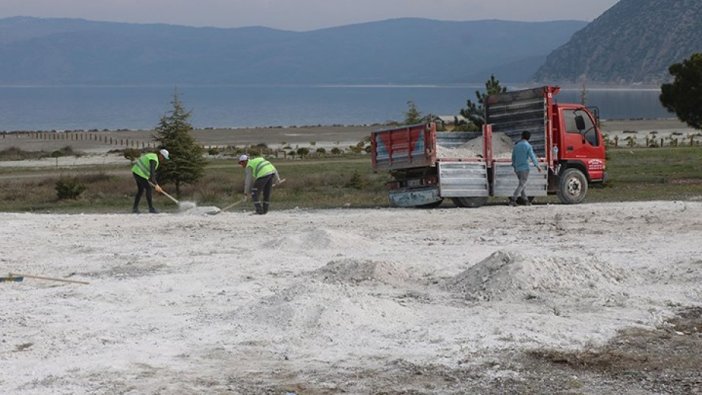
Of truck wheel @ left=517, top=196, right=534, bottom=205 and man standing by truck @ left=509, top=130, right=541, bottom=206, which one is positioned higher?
man standing by truck @ left=509, top=130, right=541, bottom=206

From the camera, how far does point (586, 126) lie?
89.5 feet

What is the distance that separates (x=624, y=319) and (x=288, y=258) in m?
6.33

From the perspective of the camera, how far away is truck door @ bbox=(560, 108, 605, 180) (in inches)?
1056

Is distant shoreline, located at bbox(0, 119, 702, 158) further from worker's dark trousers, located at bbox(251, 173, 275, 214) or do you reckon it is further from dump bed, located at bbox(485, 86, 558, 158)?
worker's dark trousers, located at bbox(251, 173, 275, 214)

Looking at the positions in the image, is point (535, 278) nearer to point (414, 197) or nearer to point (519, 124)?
point (414, 197)

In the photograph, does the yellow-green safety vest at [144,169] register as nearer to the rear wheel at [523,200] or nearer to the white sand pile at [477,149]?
the white sand pile at [477,149]

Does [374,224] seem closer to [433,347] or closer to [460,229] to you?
[460,229]

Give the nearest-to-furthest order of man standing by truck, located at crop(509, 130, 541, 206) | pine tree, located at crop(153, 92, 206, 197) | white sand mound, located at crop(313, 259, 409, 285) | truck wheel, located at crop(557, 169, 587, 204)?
white sand mound, located at crop(313, 259, 409, 285), man standing by truck, located at crop(509, 130, 541, 206), truck wheel, located at crop(557, 169, 587, 204), pine tree, located at crop(153, 92, 206, 197)

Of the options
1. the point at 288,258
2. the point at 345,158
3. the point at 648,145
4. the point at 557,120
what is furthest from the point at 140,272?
the point at 648,145

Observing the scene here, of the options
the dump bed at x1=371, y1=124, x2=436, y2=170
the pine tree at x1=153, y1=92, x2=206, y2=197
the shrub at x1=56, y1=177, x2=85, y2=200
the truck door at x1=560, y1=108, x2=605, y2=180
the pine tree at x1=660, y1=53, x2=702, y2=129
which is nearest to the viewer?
the dump bed at x1=371, y1=124, x2=436, y2=170

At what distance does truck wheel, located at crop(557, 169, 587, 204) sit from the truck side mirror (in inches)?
41.5

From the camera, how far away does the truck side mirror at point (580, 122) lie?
27056 mm

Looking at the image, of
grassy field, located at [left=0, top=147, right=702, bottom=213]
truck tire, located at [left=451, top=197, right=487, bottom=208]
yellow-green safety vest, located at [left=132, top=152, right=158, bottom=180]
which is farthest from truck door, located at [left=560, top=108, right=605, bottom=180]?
yellow-green safety vest, located at [left=132, top=152, right=158, bottom=180]

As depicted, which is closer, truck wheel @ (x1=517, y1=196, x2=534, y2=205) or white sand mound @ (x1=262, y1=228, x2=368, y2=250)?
white sand mound @ (x1=262, y1=228, x2=368, y2=250)
